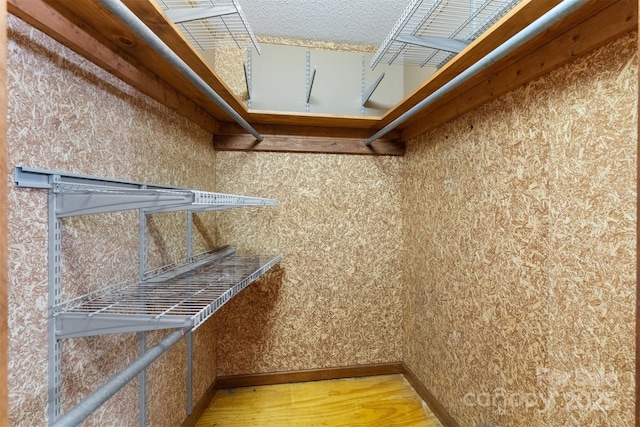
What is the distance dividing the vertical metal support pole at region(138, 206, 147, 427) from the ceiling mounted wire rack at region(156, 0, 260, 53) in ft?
2.68

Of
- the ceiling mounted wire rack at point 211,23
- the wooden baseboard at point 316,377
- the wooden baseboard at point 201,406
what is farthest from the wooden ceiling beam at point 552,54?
the wooden baseboard at point 201,406

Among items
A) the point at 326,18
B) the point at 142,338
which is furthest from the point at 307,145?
the point at 142,338

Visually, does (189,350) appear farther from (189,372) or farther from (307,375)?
(307,375)

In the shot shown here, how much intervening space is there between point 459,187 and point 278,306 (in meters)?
1.37

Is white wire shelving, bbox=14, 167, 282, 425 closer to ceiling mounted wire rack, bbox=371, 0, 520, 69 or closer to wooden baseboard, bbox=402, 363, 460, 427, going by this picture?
ceiling mounted wire rack, bbox=371, 0, 520, 69

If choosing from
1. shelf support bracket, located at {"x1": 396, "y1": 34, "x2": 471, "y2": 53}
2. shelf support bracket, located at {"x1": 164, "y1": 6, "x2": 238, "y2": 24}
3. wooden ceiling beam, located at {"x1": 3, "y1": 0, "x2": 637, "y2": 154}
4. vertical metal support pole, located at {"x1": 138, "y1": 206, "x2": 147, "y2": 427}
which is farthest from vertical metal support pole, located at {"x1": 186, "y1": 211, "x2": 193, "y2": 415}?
shelf support bracket, located at {"x1": 396, "y1": 34, "x2": 471, "y2": 53}

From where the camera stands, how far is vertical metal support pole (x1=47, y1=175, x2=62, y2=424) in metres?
0.83

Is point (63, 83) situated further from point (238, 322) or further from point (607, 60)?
point (238, 322)

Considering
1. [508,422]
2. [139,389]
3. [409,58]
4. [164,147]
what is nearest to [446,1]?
[409,58]

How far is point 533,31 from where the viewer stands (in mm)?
796

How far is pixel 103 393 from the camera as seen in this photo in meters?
0.75

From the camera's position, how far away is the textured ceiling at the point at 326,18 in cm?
186

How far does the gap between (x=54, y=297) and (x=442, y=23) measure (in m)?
1.96

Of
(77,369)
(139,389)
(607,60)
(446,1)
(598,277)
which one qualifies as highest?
(446,1)
